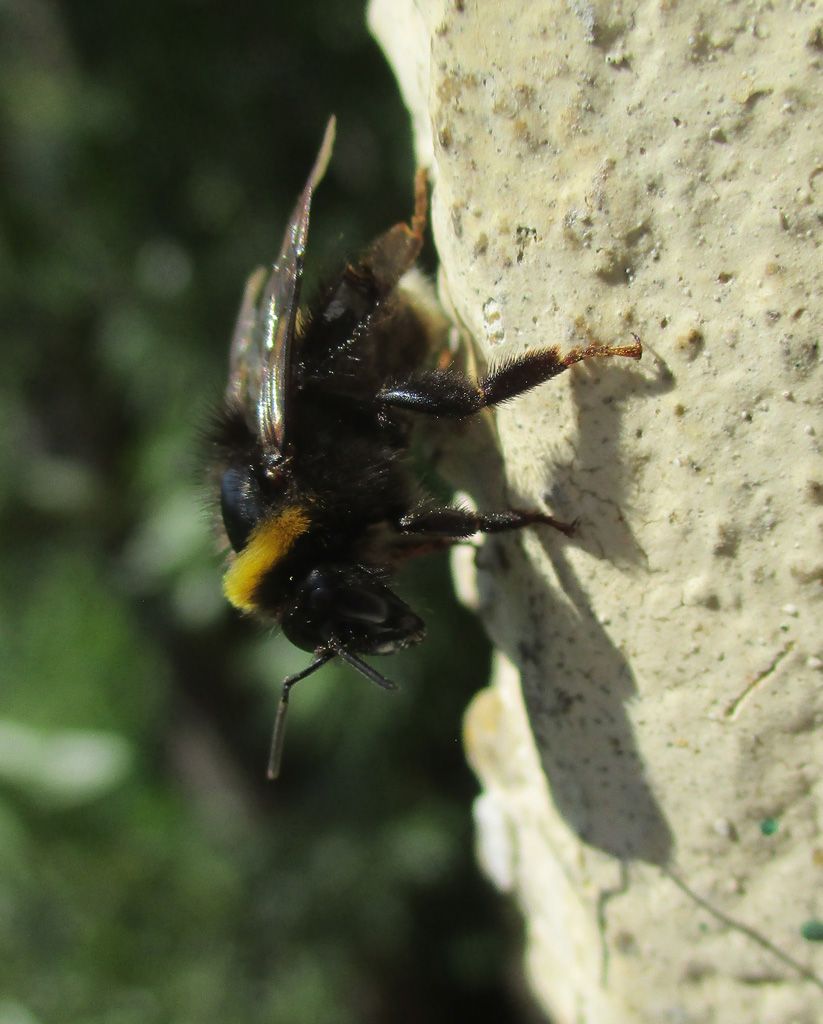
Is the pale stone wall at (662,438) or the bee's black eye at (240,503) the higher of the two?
the bee's black eye at (240,503)

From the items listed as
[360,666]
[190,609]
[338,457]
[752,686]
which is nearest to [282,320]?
[338,457]

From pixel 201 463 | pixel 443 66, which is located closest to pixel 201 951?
pixel 201 463

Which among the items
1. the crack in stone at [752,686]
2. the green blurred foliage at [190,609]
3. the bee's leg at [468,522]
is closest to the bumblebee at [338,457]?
the bee's leg at [468,522]

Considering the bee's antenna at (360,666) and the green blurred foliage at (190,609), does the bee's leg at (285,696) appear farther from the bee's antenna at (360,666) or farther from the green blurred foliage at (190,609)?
the green blurred foliage at (190,609)

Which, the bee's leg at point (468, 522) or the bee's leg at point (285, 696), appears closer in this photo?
the bee's leg at point (468, 522)

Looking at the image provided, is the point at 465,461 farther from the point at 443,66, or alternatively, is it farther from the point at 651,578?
the point at 443,66

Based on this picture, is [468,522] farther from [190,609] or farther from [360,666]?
[190,609]
